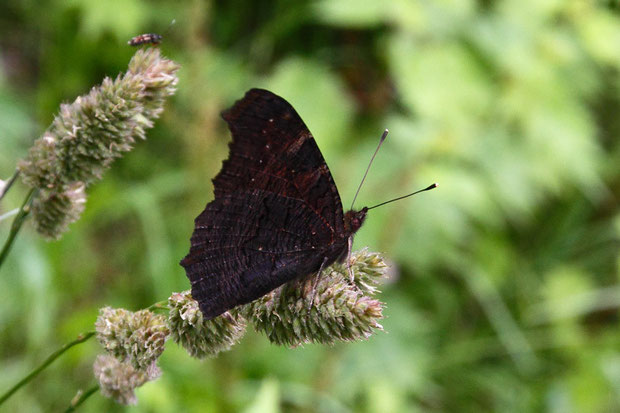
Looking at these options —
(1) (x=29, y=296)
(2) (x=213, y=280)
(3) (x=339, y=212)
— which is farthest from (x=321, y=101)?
(2) (x=213, y=280)

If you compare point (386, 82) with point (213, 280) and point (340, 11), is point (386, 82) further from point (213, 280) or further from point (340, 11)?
point (213, 280)

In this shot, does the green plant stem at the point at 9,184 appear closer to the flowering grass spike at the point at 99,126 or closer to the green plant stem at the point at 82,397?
the flowering grass spike at the point at 99,126

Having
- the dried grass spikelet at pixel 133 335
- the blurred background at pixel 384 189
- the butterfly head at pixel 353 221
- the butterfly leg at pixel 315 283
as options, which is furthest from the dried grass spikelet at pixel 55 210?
the blurred background at pixel 384 189

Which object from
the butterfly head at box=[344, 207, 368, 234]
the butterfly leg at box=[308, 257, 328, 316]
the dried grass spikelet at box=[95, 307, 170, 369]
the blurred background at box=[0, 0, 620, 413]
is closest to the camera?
the dried grass spikelet at box=[95, 307, 170, 369]

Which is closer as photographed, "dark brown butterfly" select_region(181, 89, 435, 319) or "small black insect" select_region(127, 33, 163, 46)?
"small black insect" select_region(127, 33, 163, 46)

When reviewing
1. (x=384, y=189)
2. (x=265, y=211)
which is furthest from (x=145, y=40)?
(x=384, y=189)

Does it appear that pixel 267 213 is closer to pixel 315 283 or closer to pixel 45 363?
pixel 315 283

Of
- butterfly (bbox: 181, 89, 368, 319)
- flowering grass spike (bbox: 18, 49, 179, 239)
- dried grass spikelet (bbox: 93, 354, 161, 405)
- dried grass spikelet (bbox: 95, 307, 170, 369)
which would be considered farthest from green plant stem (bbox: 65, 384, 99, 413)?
flowering grass spike (bbox: 18, 49, 179, 239)

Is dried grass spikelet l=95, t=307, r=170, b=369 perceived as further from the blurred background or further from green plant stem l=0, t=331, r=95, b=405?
the blurred background
